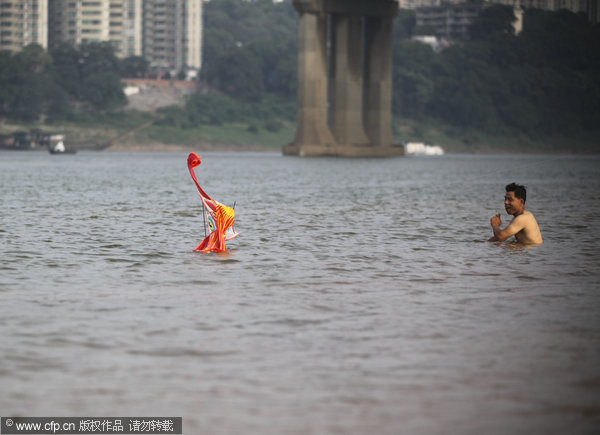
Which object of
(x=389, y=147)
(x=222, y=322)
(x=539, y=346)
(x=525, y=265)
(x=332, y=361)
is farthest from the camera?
(x=389, y=147)

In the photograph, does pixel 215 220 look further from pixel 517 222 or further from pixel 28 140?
pixel 28 140

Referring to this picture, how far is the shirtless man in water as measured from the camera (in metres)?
21.2

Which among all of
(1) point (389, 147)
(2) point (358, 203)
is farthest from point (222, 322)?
(1) point (389, 147)

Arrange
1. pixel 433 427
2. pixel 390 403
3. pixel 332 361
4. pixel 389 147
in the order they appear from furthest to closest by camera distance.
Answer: pixel 389 147 → pixel 332 361 → pixel 390 403 → pixel 433 427

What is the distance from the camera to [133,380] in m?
9.74

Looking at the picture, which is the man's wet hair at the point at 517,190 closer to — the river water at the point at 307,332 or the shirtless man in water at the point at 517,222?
the shirtless man in water at the point at 517,222

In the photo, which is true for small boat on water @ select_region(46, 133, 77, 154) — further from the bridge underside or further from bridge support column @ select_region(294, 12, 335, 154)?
bridge support column @ select_region(294, 12, 335, 154)

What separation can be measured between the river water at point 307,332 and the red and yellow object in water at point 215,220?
0.41m

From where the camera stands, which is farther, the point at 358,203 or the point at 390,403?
the point at 358,203

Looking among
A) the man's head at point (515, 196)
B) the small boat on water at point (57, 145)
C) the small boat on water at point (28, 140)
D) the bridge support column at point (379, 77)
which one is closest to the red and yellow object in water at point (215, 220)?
the man's head at point (515, 196)

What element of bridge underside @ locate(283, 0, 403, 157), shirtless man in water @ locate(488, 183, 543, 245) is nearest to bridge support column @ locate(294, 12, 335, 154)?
bridge underside @ locate(283, 0, 403, 157)

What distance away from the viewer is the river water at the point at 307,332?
8.80 m

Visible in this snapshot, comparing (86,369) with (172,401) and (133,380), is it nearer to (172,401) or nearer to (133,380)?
(133,380)

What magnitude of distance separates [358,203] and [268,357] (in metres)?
34.3
